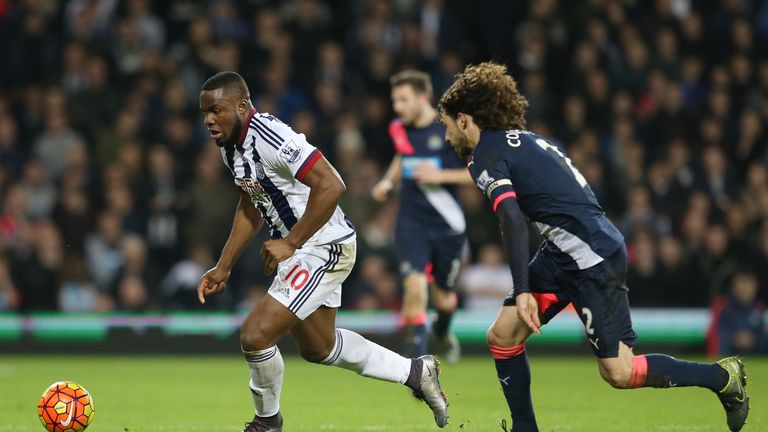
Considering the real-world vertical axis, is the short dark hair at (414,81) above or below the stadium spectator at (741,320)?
above

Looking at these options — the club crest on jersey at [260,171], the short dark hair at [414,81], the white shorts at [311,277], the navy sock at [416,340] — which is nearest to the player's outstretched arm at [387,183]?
the short dark hair at [414,81]

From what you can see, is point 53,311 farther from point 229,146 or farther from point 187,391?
point 229,146

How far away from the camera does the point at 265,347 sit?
651 centimetres

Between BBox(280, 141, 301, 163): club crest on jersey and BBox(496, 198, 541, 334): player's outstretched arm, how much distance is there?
1.19m

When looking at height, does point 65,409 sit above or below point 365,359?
below

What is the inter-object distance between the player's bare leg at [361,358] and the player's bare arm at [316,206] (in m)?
0.62

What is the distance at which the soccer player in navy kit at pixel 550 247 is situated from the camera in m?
6.24

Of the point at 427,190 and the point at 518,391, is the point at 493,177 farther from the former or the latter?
the point at 427,190

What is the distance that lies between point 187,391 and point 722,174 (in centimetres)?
800

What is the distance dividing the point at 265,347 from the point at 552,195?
1.75 m

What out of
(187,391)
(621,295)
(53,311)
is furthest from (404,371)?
(53,311)

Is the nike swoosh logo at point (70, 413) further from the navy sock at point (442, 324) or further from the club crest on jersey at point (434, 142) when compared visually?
the club crest on jersey at point (434, 142)

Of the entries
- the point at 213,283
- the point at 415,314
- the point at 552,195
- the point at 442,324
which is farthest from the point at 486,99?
the point at 442,324

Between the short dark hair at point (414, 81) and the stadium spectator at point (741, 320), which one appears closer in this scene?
the short dark hair at point (414, 81)
